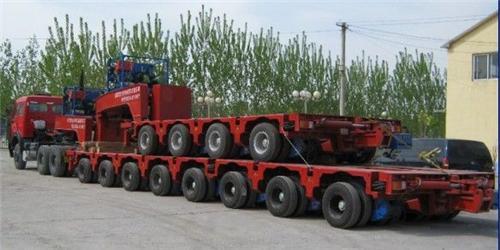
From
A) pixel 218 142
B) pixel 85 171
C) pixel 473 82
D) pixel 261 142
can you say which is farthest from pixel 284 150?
pixel 473 82

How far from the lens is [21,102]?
24750 mm

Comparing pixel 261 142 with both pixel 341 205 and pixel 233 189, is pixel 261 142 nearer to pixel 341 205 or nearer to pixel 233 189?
pixel 233 189

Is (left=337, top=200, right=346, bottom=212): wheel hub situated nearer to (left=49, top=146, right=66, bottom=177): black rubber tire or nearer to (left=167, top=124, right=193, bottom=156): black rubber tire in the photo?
(left=167, top=124, right=193, bottom=156): black rubber tire

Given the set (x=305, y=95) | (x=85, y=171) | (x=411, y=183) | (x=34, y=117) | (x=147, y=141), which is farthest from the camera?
(x=305, y=95)

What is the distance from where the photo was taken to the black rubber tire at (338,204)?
1076cm

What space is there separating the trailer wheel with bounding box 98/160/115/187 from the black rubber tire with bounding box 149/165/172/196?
6.46 ft

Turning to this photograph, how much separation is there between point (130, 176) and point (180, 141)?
239 centimetres

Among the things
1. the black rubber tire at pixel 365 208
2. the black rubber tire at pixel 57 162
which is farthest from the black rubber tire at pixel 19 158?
the black rubber tire at pixel 365 208

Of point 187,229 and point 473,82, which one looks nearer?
point 187,229

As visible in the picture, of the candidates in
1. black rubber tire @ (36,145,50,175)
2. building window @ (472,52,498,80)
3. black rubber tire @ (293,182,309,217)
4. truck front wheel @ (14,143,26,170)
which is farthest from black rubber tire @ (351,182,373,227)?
building window @ (472,52,498,80)

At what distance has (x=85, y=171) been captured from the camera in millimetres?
19203

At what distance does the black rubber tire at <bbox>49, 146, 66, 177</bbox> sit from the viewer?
2127 cm

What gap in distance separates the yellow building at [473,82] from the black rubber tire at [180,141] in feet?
69.4

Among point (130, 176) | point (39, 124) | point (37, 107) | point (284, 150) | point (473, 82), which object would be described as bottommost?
point (130, 176)
